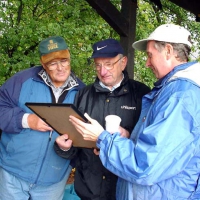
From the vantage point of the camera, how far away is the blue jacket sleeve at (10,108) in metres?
2.29

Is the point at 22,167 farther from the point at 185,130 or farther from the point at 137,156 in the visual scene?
the point at 185,130

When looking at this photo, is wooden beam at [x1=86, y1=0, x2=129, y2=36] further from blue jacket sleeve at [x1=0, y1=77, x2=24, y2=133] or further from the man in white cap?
the man in white cap

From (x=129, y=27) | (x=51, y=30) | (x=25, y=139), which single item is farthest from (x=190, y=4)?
(x=25, y=139)

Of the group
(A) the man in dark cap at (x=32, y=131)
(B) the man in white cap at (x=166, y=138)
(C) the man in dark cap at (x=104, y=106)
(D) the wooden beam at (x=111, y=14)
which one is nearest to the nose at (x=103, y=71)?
(C) the man in dark cap at (x=104, y=106)

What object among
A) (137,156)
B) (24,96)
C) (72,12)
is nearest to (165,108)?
(137,156)

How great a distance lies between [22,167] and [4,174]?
19cm

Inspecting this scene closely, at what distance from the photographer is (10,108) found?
234cm

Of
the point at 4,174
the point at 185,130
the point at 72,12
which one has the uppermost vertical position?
the point at 72,12

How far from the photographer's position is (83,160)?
2365mm

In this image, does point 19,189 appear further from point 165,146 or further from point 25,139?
point 165,146

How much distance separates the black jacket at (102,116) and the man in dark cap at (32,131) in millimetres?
161

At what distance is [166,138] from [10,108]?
54.8 inches

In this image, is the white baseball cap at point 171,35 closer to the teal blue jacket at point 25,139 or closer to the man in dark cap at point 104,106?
the man in dark cap at point 104,106

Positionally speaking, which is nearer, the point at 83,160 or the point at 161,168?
the point at 161,168
